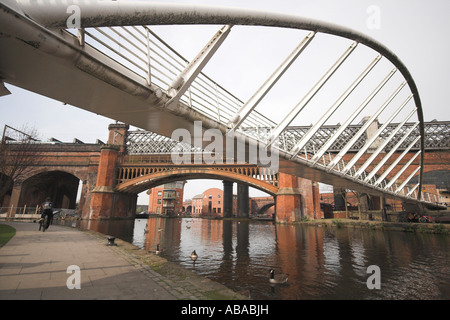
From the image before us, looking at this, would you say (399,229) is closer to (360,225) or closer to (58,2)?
(360,225)

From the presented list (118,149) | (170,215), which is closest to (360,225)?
(118,149)

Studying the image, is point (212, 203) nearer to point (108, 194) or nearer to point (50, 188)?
point (50, 188)

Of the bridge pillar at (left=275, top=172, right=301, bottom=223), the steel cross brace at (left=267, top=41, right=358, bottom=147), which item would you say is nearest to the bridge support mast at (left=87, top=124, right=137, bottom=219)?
the bridge pillar at (left=275, top=172, right=301, bottom=223)

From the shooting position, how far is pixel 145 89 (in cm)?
552

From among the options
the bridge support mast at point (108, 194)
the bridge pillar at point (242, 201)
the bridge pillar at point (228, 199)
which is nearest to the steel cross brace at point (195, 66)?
the bridge support mast at point (108, 194)

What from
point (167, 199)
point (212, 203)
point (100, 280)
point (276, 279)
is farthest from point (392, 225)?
point (212, 203)

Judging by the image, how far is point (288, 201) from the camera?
34531 mm

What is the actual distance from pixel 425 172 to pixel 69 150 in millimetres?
61112

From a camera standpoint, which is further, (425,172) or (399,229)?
(425,172)

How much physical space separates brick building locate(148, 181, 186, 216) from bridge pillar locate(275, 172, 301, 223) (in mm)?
50278

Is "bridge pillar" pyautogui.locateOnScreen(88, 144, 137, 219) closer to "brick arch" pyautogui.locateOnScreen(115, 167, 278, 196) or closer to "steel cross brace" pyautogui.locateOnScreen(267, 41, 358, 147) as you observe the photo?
"brick arch" pyautogui.locateOnScreen(115, 167, 278, 196)

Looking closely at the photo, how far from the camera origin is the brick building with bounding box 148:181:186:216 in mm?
78250

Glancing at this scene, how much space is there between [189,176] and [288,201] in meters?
18.6

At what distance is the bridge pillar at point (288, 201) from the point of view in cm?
3422
